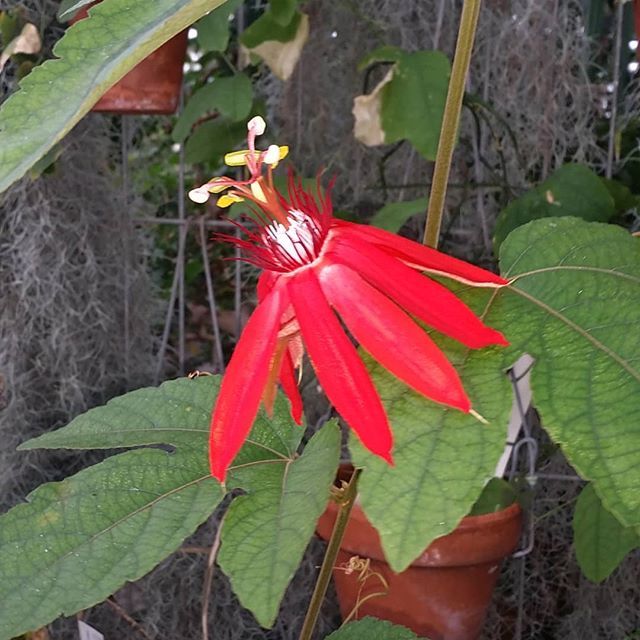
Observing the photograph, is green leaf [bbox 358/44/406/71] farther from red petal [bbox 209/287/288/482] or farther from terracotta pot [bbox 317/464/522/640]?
red petal [bbox 209/287/288/482]

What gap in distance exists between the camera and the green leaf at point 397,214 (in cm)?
87

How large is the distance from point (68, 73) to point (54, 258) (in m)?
0.94

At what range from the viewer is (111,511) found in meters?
0.44

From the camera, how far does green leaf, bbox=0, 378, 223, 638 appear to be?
40cm

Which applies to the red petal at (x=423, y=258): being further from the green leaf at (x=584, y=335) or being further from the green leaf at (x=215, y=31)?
the green leaf at (x=215, y=31)

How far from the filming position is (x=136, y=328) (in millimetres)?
1270

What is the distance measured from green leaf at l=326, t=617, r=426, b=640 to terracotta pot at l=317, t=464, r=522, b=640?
29cm

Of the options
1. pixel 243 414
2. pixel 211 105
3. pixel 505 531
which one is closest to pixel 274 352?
pixel 243 414

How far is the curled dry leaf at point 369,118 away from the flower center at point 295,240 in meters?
0.51

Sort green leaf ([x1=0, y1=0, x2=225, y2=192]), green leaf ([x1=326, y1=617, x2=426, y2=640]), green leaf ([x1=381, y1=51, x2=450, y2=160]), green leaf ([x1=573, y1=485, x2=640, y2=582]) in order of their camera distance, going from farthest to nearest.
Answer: green leaf ([x1=381, y1=51, x2=450, y2=160])
green leaf ([x1=573, y1=485, x2=640, y2=582])
green leaf ([x1=326, y1=617, x2=426, y2=640])
green leaf ([x1=0, y1=0, x2=225, y2=192])

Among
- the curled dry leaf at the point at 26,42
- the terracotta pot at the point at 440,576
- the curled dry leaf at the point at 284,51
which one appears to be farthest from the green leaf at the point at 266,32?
the terracotta pot at the point at 440,576

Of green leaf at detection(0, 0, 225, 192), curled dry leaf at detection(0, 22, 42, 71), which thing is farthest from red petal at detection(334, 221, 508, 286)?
curled dry leaf at detection(0, 22, 42, 71)

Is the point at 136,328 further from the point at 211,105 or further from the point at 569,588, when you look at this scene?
the point at 569,588

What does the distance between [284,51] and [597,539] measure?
1.94 feet
